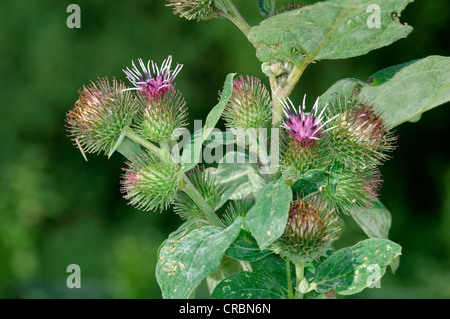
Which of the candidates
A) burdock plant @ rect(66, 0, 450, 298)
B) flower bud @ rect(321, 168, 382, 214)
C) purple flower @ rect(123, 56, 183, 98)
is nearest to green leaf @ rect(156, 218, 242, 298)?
burdock plant @ rect(66, 0, 450, 298)

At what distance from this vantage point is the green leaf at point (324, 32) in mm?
908

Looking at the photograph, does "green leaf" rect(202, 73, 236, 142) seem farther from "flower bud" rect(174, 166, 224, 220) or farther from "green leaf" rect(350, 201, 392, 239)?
"green leaf" rect(350, 201, 392, 239)

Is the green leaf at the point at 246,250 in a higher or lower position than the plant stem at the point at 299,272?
higher

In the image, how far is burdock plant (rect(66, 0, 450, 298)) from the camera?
94 cm

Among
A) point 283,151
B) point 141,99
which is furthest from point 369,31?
point 141,99

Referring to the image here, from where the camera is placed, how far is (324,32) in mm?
972

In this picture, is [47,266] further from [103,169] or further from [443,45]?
[443,45]

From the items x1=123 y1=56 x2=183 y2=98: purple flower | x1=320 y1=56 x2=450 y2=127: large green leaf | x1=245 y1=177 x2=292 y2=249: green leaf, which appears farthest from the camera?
x1=123 y1=56 x2=183 y2=98: purple flower

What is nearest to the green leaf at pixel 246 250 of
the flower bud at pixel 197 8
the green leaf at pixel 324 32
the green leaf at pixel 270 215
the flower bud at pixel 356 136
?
the green leaf at pixel 270 215

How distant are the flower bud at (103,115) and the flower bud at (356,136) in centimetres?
41

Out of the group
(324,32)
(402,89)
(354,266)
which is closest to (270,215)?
(354,266)

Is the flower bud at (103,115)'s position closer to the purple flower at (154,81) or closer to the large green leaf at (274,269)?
the purple flower at (154,81)

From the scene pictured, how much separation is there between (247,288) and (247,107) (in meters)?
0.36

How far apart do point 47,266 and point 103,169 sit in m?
1.07
